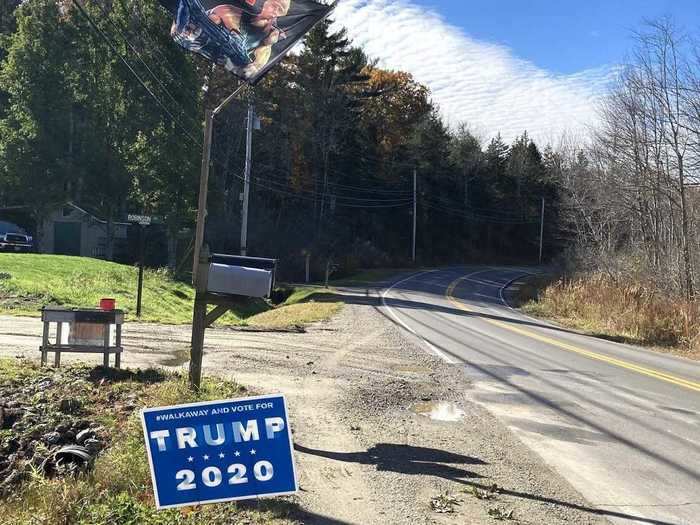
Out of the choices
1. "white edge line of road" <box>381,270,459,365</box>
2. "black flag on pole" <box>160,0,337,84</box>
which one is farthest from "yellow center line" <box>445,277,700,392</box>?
"black flag on pole" <box>160,0,337,84</box>

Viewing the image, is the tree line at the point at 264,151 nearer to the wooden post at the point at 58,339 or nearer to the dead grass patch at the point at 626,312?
the wooden post at the point at 58,339

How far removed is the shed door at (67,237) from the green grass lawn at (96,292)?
1521 cm

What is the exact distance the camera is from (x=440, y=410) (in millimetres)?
8891

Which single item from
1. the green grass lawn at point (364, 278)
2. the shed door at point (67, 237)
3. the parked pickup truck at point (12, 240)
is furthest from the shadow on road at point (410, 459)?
the shed door at point (67, 237)

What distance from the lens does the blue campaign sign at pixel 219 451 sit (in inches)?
161

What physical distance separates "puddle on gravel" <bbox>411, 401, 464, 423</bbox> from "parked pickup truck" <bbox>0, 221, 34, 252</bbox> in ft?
106

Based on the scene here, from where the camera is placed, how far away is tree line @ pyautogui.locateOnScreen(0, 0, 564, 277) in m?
36.6

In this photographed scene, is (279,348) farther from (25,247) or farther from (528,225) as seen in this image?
(528,225)

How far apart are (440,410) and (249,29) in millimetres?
5399

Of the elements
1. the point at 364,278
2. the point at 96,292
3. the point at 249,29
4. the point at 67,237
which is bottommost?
the point at 96,292

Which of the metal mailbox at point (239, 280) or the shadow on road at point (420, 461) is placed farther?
the metal mailbox at point (239, 280)

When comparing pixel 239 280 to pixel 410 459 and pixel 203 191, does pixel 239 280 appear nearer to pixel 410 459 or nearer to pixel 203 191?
pixel 203 191

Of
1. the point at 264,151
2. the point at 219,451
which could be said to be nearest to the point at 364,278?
the point at 264,151

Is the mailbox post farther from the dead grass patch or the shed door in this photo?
the shed door
